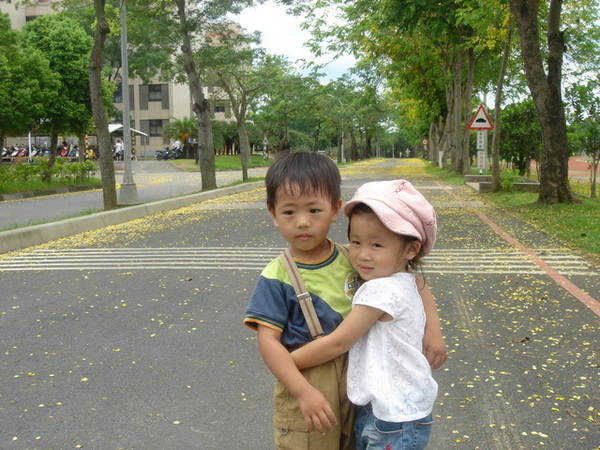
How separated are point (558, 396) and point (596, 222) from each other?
8.40 meters

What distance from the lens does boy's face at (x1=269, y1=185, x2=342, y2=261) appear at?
2.12m

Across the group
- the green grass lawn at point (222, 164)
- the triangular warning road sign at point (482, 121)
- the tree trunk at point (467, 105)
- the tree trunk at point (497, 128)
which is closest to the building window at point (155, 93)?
the green grass lawn at point (222, 164)

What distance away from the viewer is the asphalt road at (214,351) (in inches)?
141

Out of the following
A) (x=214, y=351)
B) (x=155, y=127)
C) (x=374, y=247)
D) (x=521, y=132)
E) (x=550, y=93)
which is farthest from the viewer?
(x=155, y=127)

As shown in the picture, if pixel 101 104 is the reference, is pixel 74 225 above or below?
below

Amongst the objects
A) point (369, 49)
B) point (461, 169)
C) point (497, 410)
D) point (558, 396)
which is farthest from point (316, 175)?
point (461, 169)

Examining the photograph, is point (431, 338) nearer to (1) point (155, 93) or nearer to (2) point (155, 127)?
(1) point (155, 93)

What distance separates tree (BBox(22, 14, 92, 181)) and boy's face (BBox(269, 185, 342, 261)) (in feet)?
90.9

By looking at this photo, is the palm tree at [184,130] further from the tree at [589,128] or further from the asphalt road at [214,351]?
the asphalt road at [214,351]

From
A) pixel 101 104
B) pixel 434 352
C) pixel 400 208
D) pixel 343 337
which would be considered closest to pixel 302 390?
pixel 343 337

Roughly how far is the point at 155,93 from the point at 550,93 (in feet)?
186

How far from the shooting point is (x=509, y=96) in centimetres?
→ 4081

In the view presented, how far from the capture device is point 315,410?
6.56ft

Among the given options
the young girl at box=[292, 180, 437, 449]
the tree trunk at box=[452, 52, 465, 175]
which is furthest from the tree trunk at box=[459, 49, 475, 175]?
the young girl at box=[292, 180, 437, 449]
